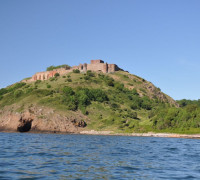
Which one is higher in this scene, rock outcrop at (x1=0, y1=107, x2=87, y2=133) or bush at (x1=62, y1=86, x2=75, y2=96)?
bush at (x1=62, y1=86, x2=75, y2=96)

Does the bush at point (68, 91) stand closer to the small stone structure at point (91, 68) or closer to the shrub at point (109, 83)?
the shrub at point (109, 83)

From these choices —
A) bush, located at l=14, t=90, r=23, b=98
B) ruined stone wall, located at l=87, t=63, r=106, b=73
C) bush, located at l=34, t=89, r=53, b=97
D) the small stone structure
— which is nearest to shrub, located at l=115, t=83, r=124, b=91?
the small stone structure

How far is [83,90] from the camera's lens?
124875 millimetres

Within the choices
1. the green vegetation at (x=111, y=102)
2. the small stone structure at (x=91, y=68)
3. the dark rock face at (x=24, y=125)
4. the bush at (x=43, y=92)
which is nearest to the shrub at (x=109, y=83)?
the green vegetation at (x=111, y=102)

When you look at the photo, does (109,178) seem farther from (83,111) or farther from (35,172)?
(83,111)

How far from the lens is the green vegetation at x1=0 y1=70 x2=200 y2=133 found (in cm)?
9125

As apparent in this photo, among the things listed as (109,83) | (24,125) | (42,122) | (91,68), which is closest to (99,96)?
(109,83)

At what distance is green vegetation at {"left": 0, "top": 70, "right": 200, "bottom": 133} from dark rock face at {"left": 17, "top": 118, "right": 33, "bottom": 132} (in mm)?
6231

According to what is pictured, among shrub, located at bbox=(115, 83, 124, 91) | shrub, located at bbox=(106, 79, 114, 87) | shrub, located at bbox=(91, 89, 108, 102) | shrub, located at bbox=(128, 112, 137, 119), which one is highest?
shrub, located at bbox=(106, 79, 114, 87)

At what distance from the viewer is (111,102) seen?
123 meters

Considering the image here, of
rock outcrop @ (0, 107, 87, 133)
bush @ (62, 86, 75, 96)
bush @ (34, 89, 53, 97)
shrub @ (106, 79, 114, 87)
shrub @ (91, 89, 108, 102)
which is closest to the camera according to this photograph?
rock outcrop @ (0, 107, 87, 133)

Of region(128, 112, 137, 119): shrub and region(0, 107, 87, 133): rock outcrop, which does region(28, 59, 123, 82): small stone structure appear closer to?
region(128, 112, 137, 119): shrub

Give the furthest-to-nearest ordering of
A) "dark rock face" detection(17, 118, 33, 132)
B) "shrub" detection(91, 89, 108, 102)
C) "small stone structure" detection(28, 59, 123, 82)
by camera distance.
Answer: "small stone structure" detection(28, 59, 123, 82) < "shrub" detection(91, 89, 108, 102) < "dark rock face" detection(17, 118, 33, 132)

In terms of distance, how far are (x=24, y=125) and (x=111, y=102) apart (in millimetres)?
37883
